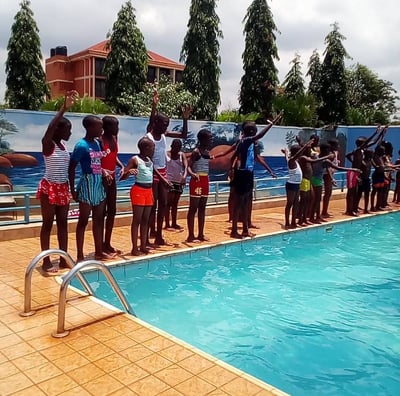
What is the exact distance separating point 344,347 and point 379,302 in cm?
161

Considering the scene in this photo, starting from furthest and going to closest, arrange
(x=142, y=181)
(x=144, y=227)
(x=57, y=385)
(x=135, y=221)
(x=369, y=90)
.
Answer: (x=369, y=90)
(x=144, y=227)
(x=135, y=221)
(x=142, y=181)
(x=57, y=385)

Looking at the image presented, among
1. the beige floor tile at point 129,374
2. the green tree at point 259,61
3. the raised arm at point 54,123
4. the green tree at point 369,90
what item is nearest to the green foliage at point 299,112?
the green tree at point 259,61

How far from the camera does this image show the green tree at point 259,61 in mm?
26138

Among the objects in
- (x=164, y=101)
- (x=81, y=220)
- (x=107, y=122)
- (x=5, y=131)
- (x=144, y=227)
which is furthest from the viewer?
(x=164, y=101)

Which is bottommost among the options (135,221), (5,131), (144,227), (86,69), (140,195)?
(144,227)

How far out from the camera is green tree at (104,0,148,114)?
26.9 meters

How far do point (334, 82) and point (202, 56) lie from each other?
27.0ft

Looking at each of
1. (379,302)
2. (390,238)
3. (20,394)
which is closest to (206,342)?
(20,394)

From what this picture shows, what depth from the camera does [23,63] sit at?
2786cm

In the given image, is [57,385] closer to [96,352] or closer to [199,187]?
[96,352]

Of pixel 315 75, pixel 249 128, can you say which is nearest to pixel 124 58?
pixel 315 75

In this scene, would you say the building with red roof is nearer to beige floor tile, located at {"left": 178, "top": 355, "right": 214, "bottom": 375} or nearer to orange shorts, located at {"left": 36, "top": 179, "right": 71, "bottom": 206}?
orange shorts, located at {"left": 36, "top": 179, "right": 71, "bottom": 206}

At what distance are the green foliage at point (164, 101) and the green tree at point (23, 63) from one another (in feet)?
22.7

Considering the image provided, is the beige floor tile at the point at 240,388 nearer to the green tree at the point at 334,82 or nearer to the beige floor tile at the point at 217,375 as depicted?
the beige floor tile at the point at 217,375
